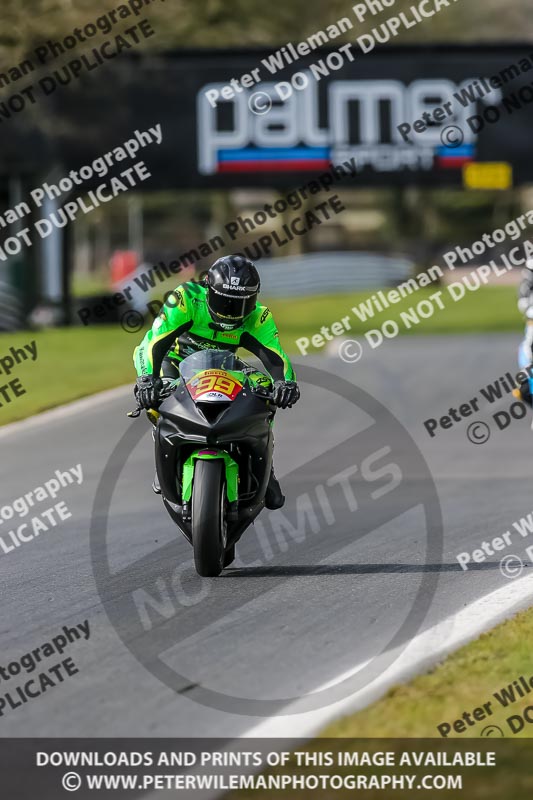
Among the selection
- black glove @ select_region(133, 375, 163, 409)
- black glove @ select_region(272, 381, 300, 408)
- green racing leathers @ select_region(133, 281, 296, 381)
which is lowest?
black glove @ select_region(272, 381, 300, 408)

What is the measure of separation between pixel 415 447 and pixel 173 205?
72.5 meters

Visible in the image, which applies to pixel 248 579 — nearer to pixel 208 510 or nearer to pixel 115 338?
pixel 208 510

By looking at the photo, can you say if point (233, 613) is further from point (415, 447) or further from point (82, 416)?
point (82, 416)

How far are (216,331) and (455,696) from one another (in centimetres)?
316

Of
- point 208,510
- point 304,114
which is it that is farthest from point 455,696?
point 304,114

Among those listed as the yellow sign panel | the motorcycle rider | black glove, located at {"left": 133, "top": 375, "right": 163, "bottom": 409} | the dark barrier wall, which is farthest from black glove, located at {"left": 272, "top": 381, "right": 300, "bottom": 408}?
the yellow sign panel

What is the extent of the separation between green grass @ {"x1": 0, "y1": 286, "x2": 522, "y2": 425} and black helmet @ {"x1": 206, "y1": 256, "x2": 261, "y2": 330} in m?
7.73

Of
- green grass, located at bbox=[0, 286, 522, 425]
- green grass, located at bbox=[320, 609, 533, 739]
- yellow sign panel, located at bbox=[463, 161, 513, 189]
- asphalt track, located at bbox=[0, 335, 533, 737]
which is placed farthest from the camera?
yellow sign panel, located at bbox=[463, 161, 513, 189]

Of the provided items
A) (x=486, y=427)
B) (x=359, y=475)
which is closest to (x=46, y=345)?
(x=486, y=427)

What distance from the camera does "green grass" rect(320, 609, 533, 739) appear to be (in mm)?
4836

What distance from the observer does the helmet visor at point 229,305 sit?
24.6ft

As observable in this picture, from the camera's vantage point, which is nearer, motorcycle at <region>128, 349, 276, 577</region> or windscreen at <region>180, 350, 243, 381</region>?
motorcycle at <region>128, 349, 276, 577</region>

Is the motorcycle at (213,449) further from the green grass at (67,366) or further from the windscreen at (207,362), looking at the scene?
the green grass at (67,366)

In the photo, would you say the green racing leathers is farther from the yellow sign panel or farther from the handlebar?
the yellow sign panel
